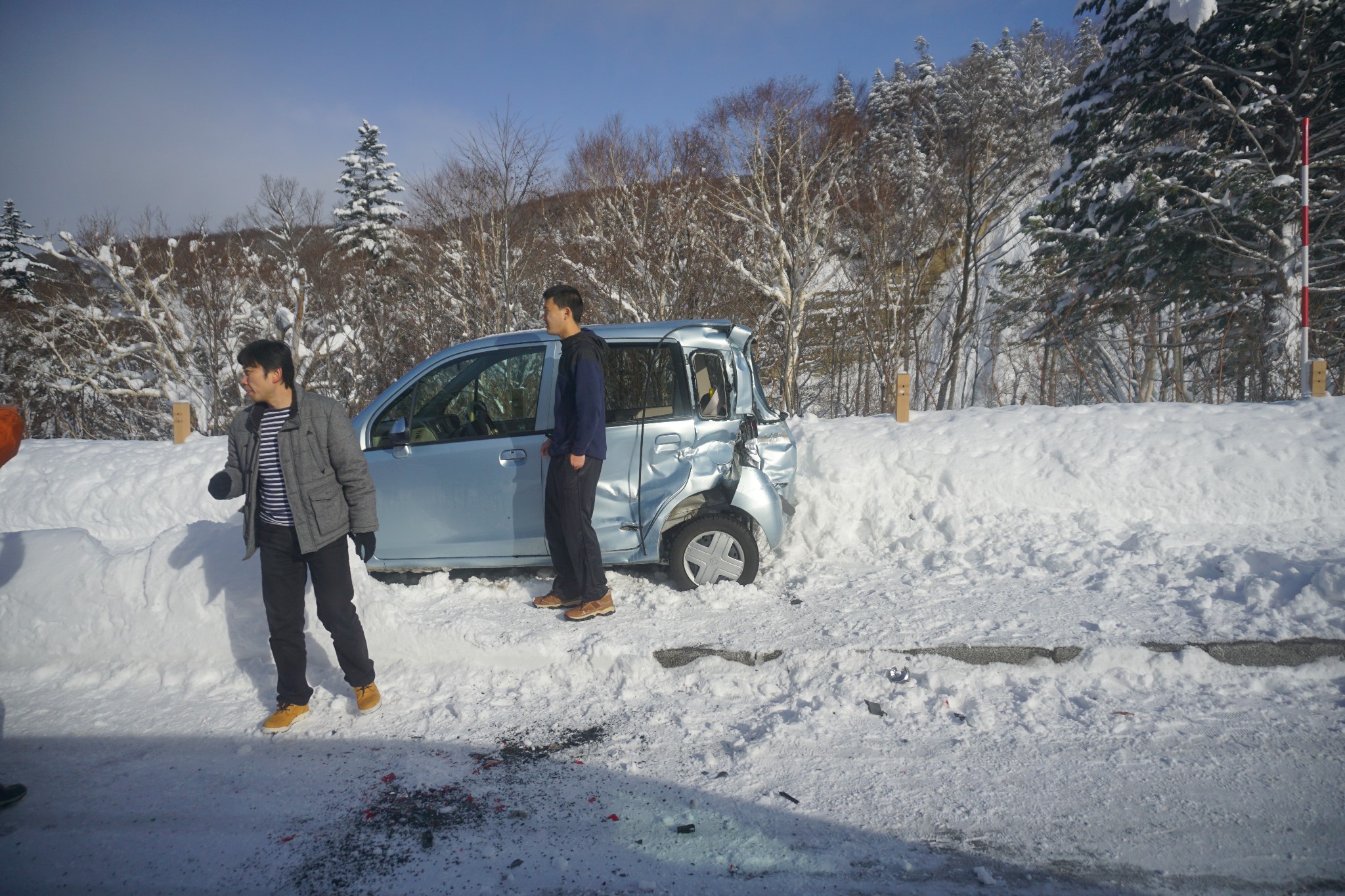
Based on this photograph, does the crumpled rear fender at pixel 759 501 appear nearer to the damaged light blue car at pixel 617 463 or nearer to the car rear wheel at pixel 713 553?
the damaged light blue car at pixel 617 463

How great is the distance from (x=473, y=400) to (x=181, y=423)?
209 inches

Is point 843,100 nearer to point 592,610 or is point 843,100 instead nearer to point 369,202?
point 592,610

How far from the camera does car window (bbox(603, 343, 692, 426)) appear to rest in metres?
4.87

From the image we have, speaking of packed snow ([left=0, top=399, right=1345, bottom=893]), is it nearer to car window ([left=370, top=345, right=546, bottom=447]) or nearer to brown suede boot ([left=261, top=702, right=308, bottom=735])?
brown suede boot ([left=261, top=702, right=308, bottom=735])

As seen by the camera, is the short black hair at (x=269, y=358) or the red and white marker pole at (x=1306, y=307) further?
the red and white marker pole at (x=1306, y=307)

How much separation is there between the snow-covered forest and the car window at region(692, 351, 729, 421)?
7.16 metres

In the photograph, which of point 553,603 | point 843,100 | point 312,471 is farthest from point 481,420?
point 843,100

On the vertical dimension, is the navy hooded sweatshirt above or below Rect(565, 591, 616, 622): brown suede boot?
above

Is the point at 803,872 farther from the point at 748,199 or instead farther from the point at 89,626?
the point at 748,199

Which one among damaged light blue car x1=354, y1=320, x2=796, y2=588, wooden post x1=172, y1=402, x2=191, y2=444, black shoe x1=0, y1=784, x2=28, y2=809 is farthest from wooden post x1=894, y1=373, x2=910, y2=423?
wooden post x1=172, y1=402, x2=191, y2=444

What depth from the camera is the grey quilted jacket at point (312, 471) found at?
3365 mm

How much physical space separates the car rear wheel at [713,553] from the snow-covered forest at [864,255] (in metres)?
7.33

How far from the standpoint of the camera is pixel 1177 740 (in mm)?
3021

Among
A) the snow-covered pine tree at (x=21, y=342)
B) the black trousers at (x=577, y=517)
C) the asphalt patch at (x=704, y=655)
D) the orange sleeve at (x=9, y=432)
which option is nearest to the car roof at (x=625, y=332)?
the black trousers at (x=577, y=517)
